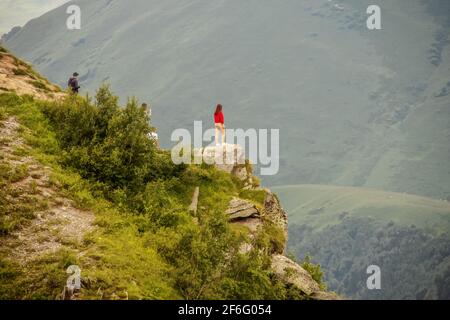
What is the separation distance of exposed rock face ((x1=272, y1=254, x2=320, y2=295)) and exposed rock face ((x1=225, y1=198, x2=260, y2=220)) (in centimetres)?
275

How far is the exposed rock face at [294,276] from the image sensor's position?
21578 mm

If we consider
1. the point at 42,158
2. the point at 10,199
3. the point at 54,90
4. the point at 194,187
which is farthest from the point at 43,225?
the point at 54,90

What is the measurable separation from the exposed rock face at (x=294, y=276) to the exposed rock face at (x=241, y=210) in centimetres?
275

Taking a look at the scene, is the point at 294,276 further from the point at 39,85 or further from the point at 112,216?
the point at 39,85

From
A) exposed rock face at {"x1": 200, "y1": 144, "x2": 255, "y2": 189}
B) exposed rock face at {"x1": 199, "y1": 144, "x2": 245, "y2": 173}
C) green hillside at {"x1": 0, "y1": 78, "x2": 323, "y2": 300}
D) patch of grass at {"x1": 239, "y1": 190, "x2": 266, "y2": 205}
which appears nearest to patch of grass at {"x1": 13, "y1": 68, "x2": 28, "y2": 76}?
green hillside at {"x1": 0, "y1": 78, "x2": 323, "y2": 300}

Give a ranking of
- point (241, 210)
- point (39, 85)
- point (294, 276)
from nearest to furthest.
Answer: point (294, 276)
point (241, 210)
point (39, 85)

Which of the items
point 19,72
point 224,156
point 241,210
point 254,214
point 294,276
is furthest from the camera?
point 19,72

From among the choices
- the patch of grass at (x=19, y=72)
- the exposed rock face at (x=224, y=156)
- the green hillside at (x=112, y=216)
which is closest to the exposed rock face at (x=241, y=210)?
the green hillside at (x=112, y=216)

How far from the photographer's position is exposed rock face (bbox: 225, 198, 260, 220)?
25.0m

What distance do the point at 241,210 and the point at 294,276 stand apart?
4528mm

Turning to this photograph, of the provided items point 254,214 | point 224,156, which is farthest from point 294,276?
point 224,156

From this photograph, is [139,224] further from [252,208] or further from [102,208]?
[252,208]

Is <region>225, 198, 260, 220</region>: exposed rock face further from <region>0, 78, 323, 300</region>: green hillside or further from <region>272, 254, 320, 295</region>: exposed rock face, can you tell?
<region>272, 254, 320, 295</region>: exposed rock face

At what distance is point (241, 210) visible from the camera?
83.5 feet
